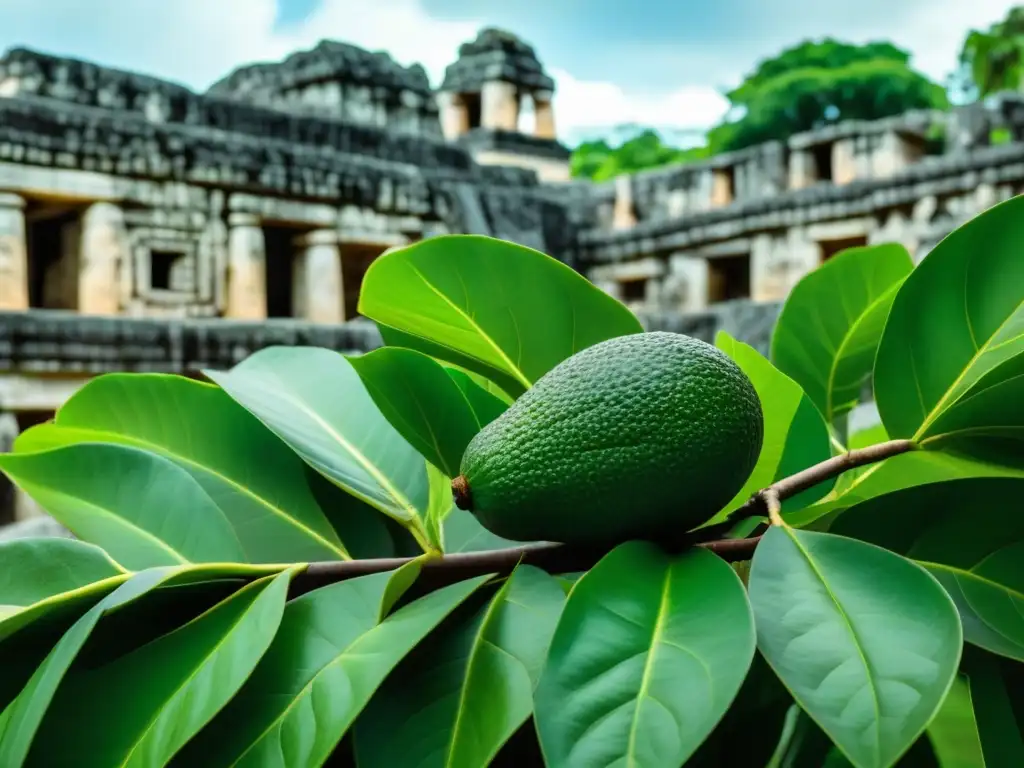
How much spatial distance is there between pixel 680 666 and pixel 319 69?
11.9 m

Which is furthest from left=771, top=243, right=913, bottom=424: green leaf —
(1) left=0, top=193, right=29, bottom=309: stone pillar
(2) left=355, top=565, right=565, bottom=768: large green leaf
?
(1) left=0, top=193, right=29, bottom=309: stone pillar

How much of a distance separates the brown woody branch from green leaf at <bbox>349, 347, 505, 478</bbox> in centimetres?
8

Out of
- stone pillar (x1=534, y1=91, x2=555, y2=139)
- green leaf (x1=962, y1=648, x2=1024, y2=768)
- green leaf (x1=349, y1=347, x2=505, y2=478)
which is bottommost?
green leaf (x1=962, y1=648, x2=1024, y2=768)

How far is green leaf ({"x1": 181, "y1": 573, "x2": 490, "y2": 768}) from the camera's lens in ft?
1.76

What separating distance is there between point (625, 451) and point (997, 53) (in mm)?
23793

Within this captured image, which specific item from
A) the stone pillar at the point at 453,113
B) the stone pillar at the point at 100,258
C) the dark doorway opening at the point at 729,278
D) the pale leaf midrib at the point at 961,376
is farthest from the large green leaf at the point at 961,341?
the stone pillar at the point at 453,113

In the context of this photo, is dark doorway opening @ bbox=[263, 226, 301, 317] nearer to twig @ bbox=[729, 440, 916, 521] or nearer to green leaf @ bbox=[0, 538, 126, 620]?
green leaf @ bbox=[0, 538, 126, 620]

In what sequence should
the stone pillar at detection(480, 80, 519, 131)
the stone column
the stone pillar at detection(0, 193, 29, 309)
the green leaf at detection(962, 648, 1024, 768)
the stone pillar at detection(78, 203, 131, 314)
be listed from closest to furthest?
the green leaf at detection(962, 648, 1024, 768)
the stone pillar at detection(0, 193, 29, 309)
the stone pillar at detection(78, 203, 131, 314)
the stone column
the stone pillar at detection(480, 80, 519, 131)

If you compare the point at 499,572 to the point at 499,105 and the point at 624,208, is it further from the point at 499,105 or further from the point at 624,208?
the point at 499,105

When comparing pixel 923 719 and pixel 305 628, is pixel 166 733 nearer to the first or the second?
pixel 305 628

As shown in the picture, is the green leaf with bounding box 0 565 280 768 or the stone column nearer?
the green leaf with bounding box 0 565 280 768

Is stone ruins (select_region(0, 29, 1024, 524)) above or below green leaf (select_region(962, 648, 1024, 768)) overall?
above

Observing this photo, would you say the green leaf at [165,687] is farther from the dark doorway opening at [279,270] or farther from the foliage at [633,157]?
the foliage at [633,157]

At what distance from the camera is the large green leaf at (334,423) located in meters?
0.70
